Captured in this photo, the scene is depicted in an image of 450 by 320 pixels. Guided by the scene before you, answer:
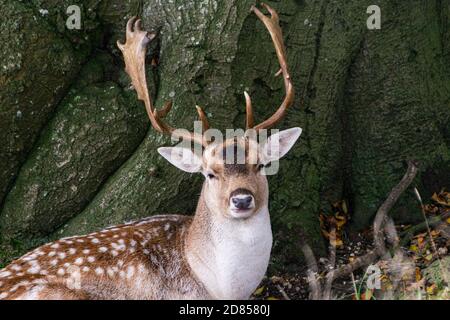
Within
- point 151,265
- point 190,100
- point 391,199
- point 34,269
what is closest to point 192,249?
point 151,265

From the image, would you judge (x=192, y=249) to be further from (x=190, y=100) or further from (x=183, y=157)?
(x=190, y=100)

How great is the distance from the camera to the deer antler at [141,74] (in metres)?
5.70

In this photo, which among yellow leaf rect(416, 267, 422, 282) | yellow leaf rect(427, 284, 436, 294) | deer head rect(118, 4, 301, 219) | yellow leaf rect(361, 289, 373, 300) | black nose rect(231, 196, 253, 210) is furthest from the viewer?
yellow leaf rect(416, 267, 422, 282)

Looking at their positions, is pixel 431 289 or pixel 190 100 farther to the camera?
pixel 190 100

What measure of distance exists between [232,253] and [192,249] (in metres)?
0.35

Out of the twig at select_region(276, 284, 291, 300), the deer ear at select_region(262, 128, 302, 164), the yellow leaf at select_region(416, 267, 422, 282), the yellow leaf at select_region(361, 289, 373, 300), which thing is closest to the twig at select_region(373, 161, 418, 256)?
the yellow leaf at select_region(416, 267, 422, 282)

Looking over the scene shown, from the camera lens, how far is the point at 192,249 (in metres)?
5.75

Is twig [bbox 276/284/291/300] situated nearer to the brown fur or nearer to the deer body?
the deer body

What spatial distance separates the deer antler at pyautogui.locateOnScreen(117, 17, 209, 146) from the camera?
18.7 feet

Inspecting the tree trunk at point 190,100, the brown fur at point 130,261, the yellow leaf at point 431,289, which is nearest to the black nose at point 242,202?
the brown fur at point 130,261

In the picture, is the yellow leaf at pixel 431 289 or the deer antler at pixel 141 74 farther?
the yellow leaf at pixel 431 289

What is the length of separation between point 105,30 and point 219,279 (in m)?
2.15

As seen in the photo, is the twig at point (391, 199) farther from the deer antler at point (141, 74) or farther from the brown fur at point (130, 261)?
the deer antler at point (141, 74)
